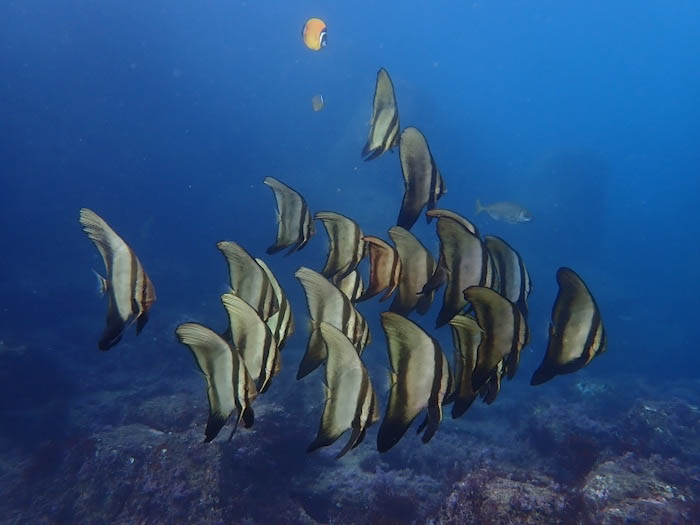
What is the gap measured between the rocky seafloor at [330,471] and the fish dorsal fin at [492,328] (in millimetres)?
3844

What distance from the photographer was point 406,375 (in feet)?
6.20

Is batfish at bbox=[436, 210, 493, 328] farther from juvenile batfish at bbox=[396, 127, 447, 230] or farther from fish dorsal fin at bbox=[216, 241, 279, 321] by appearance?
fish dorsal fin at bbox=[216, 241, 279, 321]

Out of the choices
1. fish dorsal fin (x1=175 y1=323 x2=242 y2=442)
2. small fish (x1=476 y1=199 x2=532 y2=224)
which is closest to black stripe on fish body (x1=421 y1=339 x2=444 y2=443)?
fish dorsal fin (x1=175 y1=323 x2=242 y2=442)

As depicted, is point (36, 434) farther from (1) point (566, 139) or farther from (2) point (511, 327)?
(1) point (566, 139)

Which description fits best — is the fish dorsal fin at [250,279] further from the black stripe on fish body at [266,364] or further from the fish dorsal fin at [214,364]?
the fish dorsal fin at [214,364]

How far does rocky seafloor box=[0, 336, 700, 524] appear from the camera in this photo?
17.7ft

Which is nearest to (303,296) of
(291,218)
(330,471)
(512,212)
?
(512,212)

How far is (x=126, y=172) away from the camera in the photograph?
171 ft

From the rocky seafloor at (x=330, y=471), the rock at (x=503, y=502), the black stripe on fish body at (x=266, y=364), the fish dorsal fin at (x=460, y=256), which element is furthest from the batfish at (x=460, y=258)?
the rocky seafloor at (x=330, y=471)

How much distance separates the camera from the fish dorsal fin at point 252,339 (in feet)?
6.84

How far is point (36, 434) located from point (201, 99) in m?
56.4

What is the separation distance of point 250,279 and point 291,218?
2.47ft

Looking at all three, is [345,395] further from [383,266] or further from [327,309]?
[383,266]

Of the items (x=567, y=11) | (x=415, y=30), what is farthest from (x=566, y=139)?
(x=415, y=30)
